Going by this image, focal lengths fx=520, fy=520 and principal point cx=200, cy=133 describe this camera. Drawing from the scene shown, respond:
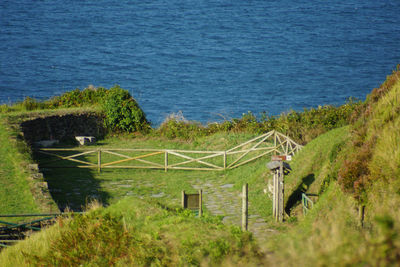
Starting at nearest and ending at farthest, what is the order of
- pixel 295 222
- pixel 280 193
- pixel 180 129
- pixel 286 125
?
pixel 295 222, pixel 280 193, pixel 286 125, pixel 180 129

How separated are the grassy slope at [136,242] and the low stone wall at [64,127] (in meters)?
15.6

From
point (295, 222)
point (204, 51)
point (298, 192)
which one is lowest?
point (295, 222)

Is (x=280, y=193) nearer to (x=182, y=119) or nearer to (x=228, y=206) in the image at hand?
(x=228, y=206)

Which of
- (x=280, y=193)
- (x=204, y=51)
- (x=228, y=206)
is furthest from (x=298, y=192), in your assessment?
(x=204, y=51)

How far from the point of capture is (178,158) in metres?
24.1

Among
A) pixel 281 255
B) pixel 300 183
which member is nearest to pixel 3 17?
pixel 300 183

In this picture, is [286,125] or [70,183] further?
[286,125]

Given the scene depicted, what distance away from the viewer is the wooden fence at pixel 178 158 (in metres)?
21.6

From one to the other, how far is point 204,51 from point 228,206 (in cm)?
7585

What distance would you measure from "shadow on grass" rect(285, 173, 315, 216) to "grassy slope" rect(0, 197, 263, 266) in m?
5.34

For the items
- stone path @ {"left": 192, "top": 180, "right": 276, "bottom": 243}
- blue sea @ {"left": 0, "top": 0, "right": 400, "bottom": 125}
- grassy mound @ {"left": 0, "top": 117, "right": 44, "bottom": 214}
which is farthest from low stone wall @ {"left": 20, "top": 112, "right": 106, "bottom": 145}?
blue sea @ {"left": 0, "top": 0, "right": 400, "bottom": 125}

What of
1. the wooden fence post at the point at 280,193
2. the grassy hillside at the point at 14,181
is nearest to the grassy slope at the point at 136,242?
the wooden fence post at the point at 280,193

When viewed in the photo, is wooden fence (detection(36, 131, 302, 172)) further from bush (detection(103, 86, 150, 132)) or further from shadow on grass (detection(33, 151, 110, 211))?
bush (detection(103, 86, 150, 132))

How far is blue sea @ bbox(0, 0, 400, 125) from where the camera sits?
66375 mm
